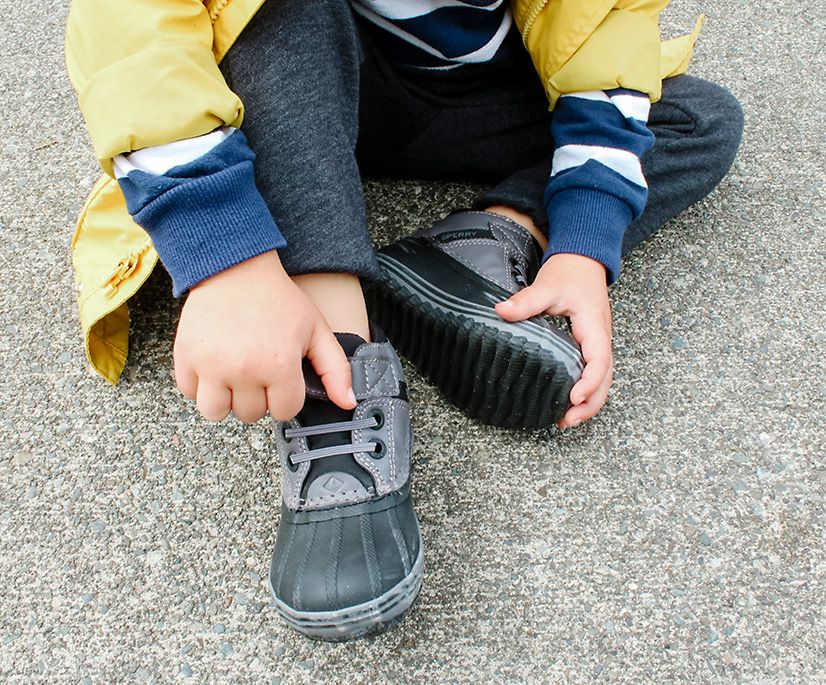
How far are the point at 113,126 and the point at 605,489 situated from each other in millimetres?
582

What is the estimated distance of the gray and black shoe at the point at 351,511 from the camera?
0.66 meters

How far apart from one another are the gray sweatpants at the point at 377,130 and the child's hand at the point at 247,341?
0.08 metres

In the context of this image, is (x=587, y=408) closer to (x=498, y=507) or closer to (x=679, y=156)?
(x=498, y=507)

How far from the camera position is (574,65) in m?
0.90

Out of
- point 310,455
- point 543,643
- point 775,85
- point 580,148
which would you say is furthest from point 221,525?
point 775,85

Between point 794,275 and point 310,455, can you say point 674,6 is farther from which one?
point 310,455

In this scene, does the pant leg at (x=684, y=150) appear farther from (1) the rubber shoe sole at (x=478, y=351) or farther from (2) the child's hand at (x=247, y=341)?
(2) the child's hand at (x=247, y=341)

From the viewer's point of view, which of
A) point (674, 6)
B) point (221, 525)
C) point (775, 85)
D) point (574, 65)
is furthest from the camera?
point (674, 6)

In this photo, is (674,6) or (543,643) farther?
(674,6)

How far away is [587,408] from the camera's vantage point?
32.3 inches

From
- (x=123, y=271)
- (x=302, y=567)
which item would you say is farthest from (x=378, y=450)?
(x=123, y=271)

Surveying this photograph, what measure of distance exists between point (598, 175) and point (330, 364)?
39 cm

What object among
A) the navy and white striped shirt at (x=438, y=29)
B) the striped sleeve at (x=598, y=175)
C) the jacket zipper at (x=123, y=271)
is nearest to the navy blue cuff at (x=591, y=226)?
the striped sleeve at (x=598, y=175)

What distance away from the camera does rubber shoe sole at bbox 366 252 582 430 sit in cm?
77
